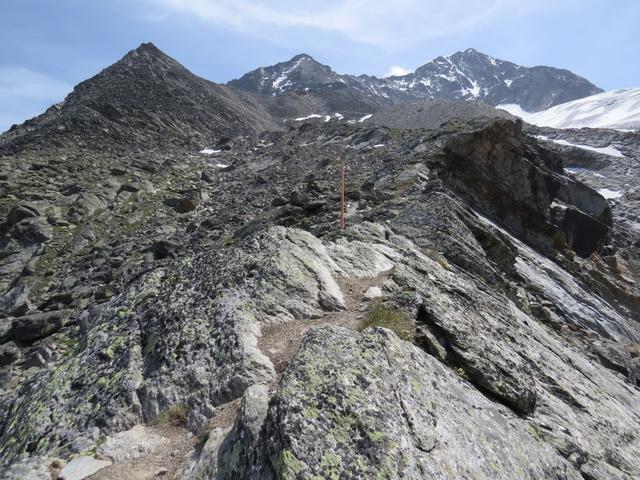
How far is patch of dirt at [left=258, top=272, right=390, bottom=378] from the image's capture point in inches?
299

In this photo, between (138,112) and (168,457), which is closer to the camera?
(168,457)

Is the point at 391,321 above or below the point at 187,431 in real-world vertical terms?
above

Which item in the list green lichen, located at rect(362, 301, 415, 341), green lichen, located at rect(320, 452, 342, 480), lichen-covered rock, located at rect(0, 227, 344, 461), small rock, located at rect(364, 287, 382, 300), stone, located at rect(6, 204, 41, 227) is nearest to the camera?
green lichen, located at rect(320, 452, 342, 480)

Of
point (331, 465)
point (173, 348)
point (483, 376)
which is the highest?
point (173, 348)

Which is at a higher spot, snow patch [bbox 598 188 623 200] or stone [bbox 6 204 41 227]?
stone [bbox 6 204 41 227]

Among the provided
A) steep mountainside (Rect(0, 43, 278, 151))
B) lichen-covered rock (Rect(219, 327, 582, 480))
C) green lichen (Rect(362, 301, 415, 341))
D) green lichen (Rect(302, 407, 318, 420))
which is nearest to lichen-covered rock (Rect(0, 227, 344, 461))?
green lichen (Rect(362, 301, 415, 341))

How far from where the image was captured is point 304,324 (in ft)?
28.6

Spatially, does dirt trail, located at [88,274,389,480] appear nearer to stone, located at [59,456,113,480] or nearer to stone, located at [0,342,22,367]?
stone, located at [59,456,113,480]

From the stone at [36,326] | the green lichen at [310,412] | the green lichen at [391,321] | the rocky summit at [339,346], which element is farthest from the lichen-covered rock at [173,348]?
the stone at [36,326]

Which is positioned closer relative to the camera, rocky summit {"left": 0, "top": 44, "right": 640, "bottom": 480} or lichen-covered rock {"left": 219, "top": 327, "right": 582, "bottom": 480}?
lichen-covered rock {"left": 219, "top": 327, "right": 582, "bottom": 480}

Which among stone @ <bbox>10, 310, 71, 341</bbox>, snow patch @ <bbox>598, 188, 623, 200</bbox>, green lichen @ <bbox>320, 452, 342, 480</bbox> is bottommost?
snow patch @ <bbox>598, 188, 623, 200</bbox>

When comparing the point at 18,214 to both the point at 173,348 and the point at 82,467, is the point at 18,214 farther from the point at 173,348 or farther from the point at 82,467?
the point at 82,467

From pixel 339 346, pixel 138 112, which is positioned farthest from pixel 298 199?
pixel 138 112

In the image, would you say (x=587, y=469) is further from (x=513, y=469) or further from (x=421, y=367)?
(x=421, y=367)
